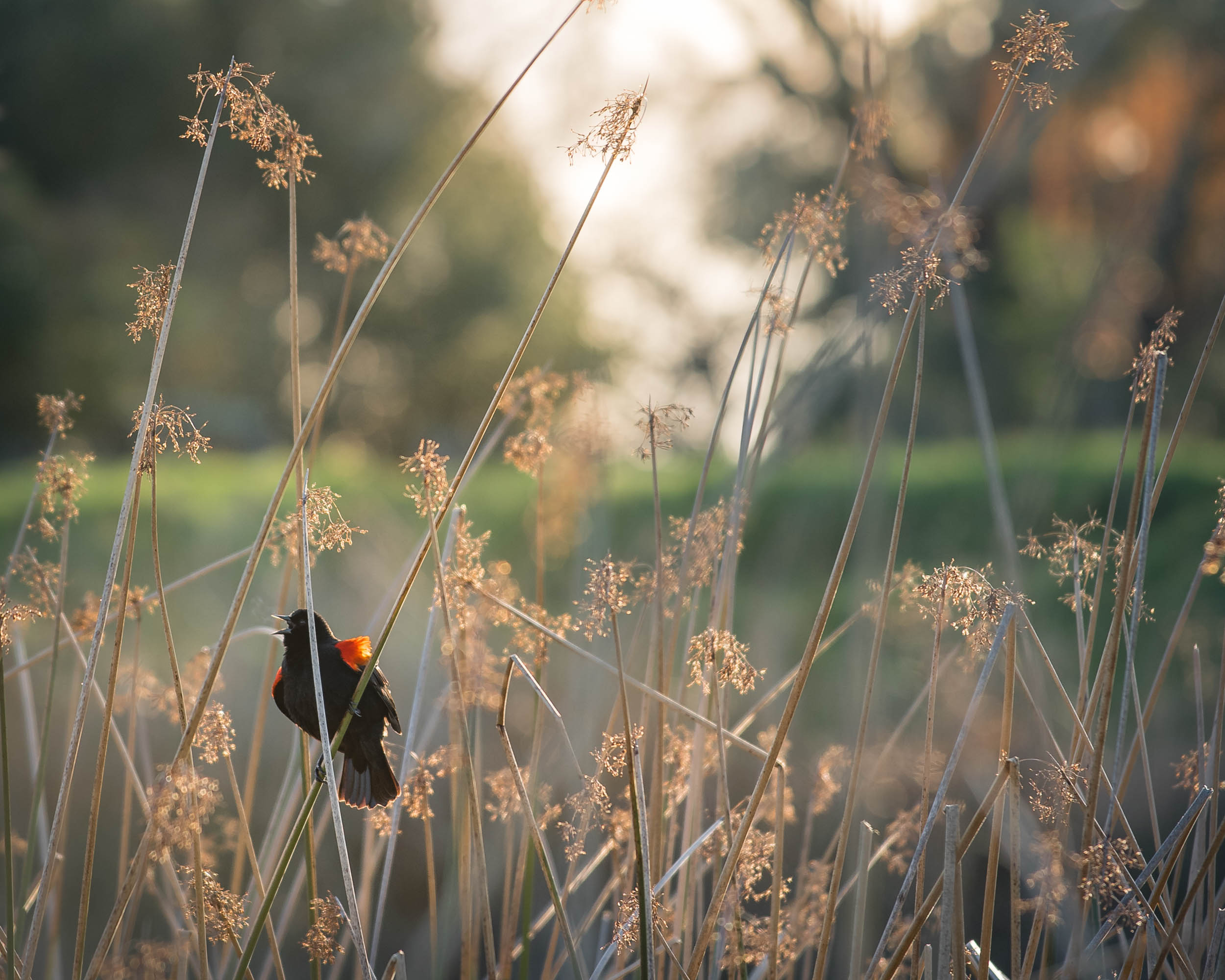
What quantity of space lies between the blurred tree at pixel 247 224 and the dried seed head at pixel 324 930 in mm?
6311

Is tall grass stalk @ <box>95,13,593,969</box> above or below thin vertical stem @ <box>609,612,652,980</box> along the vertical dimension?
above

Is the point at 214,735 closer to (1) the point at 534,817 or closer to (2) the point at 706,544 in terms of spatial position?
(1) the point at 534,817

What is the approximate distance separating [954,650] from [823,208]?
0.81m

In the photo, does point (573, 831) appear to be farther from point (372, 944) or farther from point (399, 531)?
point (399, 531)

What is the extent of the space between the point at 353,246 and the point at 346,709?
2.67 ft

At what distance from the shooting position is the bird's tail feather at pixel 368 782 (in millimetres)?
1432

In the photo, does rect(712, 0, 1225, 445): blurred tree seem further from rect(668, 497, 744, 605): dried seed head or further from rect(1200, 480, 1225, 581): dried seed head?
rect(1200, 480, 1225, 581): dried seed head

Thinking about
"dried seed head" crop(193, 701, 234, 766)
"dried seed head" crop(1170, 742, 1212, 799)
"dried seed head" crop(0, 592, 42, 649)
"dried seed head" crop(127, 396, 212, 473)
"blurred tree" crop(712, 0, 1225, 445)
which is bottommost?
"dried seed head" crop(1170, 742, 1212, 799)

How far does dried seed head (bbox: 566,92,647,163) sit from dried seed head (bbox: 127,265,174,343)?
0.58m

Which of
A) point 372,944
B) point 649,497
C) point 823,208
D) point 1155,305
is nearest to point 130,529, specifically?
point 372,944

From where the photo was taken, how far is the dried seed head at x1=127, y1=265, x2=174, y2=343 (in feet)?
3.67

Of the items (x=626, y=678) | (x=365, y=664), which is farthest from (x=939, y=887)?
(x=365, y=664)

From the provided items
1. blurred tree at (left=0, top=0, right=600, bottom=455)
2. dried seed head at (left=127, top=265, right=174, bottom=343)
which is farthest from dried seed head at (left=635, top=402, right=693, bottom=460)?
blurred tree at (left=0, top=0, right=600, bottom=455)

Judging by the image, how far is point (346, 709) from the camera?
1.44 meters
